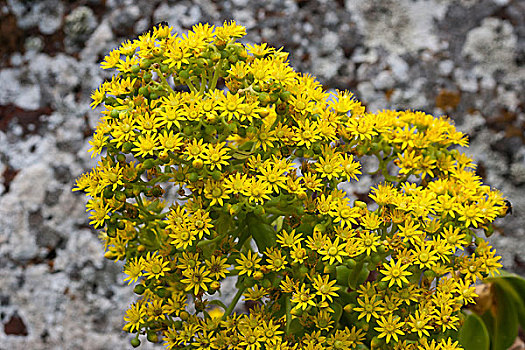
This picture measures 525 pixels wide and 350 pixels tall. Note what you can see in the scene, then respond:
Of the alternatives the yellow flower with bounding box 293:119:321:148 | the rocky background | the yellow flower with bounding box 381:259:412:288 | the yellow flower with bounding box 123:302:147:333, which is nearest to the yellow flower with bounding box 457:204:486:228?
the yellow flower with bounding box 381:259:412:288

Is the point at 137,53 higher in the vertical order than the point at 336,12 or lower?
lower

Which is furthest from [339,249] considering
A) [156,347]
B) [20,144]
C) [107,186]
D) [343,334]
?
[20,144]

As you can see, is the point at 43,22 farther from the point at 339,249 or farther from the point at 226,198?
the point at 339,249

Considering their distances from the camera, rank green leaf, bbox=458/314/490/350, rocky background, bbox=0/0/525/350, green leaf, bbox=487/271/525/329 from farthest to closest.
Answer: rocky background, bbox=0/0/525/350 → green leaf, bbox=487/271/525/329 → green leaf, bbox=458/314/490/350

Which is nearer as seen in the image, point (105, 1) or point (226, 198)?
point (226, 198)

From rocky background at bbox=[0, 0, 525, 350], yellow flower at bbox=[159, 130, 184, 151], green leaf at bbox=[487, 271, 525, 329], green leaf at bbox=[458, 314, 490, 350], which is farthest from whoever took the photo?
rocky background at bbox=[0, 0, 525, 350]

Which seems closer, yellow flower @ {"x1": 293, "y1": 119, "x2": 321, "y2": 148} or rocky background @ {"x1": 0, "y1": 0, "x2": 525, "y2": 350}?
yellow flower @ {"x1": 293, "y1": 119, "x2": 321, "y2": 148}

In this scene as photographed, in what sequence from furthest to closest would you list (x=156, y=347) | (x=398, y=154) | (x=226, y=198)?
(x=156, y=347) → (x=398, y=154) → (x=226, y=198)

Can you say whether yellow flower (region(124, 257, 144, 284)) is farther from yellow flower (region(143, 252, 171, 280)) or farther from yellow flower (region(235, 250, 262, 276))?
yellow flower (region(235, 250, 262, 276))
